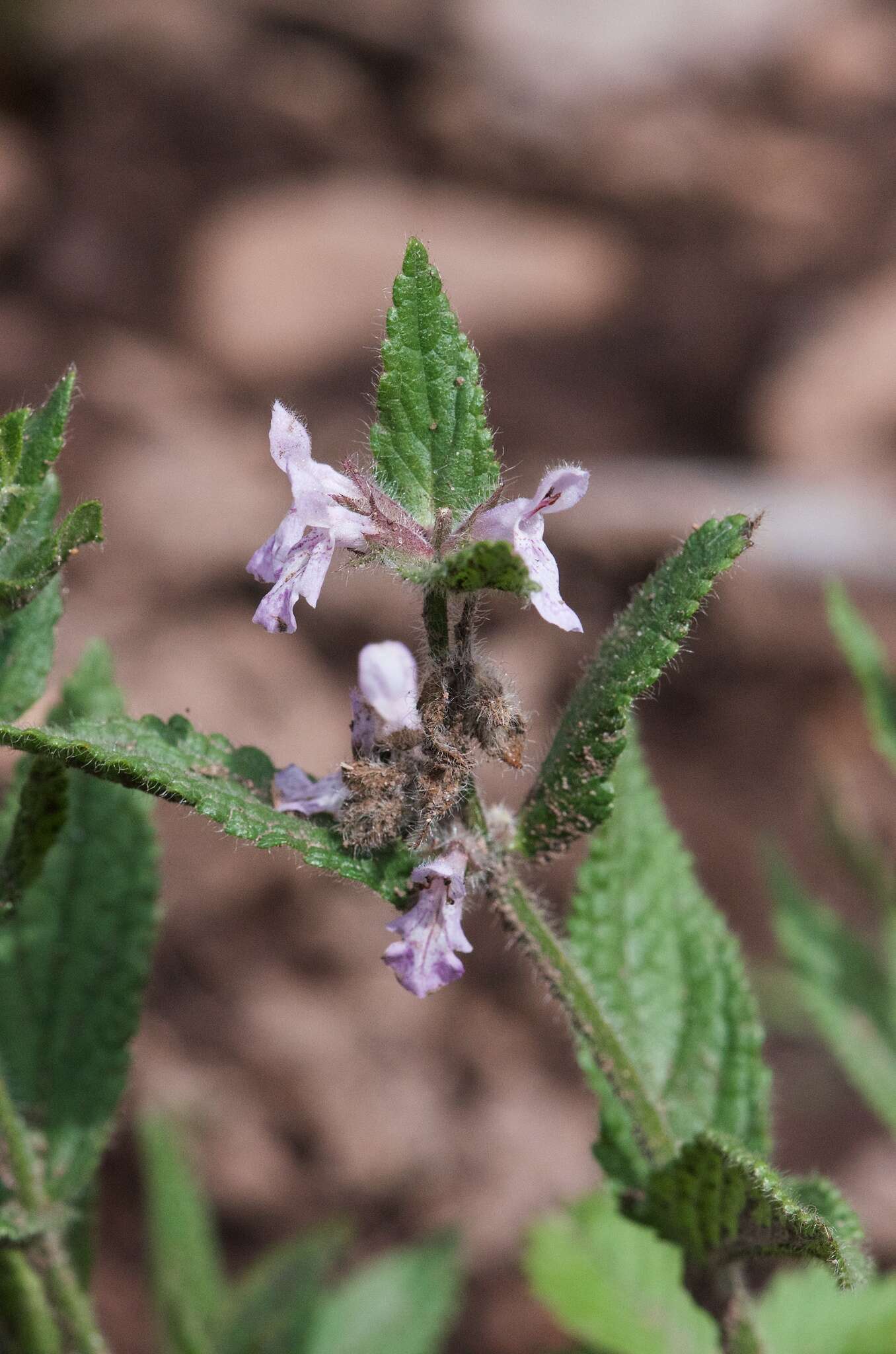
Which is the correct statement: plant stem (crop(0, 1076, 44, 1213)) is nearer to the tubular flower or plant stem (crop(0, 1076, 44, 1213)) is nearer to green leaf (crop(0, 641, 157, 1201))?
green leaf (crop(0, 641, 157, 1201))

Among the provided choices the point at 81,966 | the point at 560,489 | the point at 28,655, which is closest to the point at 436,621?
the point at 560,489

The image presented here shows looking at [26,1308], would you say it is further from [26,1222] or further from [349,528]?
[349,528]

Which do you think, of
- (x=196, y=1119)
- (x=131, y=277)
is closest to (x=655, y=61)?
(x=131, y=277)

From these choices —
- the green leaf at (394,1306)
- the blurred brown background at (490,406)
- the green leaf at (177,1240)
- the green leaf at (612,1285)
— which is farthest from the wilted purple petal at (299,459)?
the green leaf at (394,1306)

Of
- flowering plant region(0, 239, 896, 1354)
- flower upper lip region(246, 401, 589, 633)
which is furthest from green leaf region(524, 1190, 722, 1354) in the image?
flower upper lip region(246, 401, 589, 633)

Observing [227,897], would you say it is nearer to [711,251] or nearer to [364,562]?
[364,562]

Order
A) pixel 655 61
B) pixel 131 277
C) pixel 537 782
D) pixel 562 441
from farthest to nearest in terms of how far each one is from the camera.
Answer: pixel 655 61
pixel 131 277
pixel 562 441
pixel 537 782
